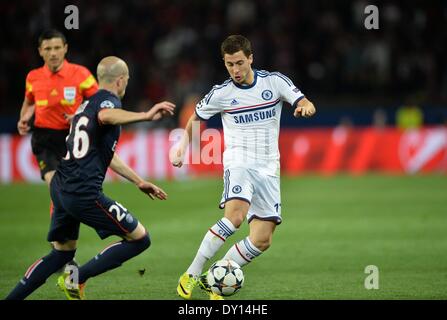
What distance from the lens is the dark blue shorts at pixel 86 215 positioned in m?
7.14

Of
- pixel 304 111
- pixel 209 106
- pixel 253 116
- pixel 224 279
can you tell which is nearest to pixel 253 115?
pixel 253 116

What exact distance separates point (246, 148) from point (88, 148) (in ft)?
5.21

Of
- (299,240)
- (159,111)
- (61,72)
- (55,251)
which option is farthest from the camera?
(299,240)

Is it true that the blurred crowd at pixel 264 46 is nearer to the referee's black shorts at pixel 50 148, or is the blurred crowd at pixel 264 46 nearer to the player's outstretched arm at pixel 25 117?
the player's outstretched arm at pixel 25 117

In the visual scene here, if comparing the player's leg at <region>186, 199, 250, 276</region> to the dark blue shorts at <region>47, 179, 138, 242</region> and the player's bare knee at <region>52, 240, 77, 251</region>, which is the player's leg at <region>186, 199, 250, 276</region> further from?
the player's bare knee at <region>52, 240, 77, 251</region>

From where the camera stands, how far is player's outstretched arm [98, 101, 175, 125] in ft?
21.7

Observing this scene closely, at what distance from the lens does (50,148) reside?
375 inches

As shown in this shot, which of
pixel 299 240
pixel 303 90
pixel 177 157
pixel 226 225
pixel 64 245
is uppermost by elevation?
pixel 303 90

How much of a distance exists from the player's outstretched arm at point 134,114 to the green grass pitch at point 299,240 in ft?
5.85

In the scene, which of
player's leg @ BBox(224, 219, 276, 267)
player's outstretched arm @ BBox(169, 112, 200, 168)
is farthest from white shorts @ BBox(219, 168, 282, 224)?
player's outstretched arm @ BBox(169, 112, 200, 168)

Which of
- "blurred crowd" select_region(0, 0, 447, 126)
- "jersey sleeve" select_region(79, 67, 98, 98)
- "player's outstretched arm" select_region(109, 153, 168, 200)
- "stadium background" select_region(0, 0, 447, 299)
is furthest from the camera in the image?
"blurred crowd" select_region(0, 0, 447, 126)

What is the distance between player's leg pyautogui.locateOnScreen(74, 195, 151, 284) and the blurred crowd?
14.6 metres

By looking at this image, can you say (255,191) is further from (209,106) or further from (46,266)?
(46,266)

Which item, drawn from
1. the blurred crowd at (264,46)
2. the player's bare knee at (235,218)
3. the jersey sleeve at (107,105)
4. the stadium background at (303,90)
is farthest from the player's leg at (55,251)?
the blurred crowd at (264,46)
